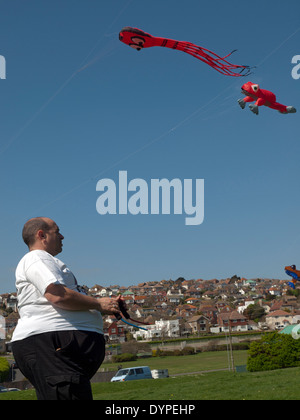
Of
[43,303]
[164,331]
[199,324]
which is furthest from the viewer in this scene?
[199,324]

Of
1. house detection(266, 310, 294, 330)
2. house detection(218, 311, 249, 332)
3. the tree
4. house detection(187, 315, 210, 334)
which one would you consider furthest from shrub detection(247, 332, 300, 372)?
the tree

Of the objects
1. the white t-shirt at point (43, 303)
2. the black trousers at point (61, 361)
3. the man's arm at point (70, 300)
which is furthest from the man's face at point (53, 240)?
the black trousers at point (61, 361)

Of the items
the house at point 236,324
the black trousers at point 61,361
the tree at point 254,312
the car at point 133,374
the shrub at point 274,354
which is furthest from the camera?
the tree at point 254,312

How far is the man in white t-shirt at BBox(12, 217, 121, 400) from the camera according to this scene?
9.87 ft

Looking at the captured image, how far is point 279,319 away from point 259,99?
123700 mm

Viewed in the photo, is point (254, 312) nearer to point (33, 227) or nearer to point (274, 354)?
point (274, 354)

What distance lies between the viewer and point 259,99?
545 inches

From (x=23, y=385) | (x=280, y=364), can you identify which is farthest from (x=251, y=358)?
(x=23, y=385)

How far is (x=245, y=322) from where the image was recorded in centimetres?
12644

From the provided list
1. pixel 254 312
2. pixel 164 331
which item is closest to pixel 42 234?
pixel 164 331

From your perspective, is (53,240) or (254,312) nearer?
(53,240)

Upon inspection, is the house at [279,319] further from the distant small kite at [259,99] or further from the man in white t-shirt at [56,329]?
the man in white t-shirt at [56,329]

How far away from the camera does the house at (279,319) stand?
12594cm
